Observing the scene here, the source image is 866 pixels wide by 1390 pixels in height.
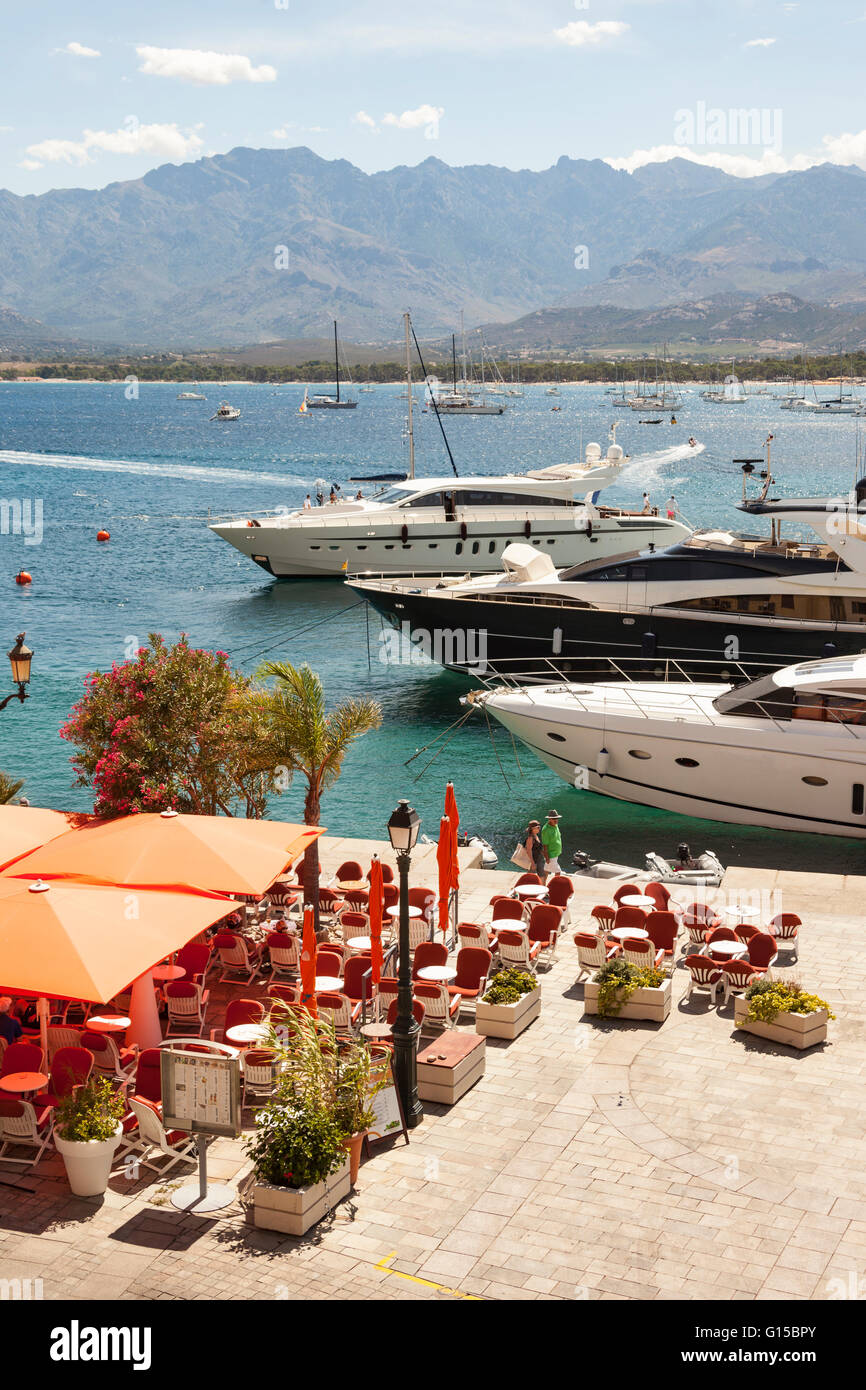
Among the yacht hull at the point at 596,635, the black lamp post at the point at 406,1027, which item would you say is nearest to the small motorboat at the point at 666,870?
the yacht hull at the point at 596,635

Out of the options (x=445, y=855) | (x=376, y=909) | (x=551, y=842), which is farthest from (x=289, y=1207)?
(x=551, y=842)

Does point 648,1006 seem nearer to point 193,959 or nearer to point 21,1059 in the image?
point 193,959

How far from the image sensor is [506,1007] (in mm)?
13320

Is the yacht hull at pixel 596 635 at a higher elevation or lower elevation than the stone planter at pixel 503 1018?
higher

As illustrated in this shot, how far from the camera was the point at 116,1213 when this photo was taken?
10289 millimetres

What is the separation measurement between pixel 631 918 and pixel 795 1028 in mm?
3052

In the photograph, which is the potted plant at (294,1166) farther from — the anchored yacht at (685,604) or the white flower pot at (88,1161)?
the anchored yacht at (685,604)

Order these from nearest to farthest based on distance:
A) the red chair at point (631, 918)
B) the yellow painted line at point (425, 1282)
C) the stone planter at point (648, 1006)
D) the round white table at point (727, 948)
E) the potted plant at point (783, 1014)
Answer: the yellow painted line at point (425, 1282), the potted plant at point (783, 1014), the stone planter at point (648, 1006), the round white table at point (727, 948), the red chair at point (631, 918)

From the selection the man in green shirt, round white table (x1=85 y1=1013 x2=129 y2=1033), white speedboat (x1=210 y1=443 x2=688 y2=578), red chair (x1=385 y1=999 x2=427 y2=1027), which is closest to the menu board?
round white table (x1=85 y1=1013 x2=129 y2=1033)

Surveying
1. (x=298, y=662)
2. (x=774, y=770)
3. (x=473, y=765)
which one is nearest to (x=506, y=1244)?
(x=774, y=770)

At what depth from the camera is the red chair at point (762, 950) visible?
14.4 meters

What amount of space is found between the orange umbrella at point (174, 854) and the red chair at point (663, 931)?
433 cm

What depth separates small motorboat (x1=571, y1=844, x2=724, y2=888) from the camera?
Answer: 20125 mm

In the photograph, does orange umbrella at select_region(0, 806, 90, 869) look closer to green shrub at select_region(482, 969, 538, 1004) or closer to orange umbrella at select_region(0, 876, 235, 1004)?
orange umbrella at select_region(0, 876, 235, 1004)
